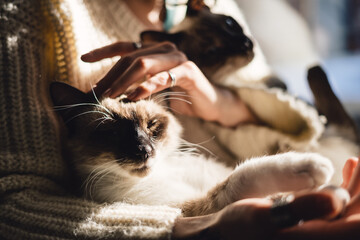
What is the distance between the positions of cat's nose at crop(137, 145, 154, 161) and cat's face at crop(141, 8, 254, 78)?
1.46ft

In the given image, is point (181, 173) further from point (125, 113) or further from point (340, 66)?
point (340, 66)

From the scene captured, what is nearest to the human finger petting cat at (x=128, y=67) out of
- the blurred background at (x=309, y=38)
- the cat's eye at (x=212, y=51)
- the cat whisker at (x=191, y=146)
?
the cat whisker at (x=191, y=146)

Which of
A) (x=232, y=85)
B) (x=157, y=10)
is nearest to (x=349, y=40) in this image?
(x=232, y=85)

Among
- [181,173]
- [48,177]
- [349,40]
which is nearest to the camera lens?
[48,177]

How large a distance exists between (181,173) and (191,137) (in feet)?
0.40

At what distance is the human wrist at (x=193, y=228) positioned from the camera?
1.60 ft

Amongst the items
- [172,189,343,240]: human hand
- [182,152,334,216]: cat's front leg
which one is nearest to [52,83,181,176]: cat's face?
[182,152,334,216]: cat's front leg

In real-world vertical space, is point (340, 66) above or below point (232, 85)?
below

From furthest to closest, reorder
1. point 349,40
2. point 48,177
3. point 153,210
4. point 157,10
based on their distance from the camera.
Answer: point 349,40
point 157,10
point 48,177
point 153,210

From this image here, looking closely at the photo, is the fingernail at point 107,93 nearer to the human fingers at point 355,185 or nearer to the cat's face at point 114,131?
the cat's face at point 114,131

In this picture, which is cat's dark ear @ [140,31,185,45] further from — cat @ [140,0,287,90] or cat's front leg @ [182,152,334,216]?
cat's front leg @ [182,152,334,216]

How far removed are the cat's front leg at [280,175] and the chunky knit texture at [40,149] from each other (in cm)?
15

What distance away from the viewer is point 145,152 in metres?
0.68

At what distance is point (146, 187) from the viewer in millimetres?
757
